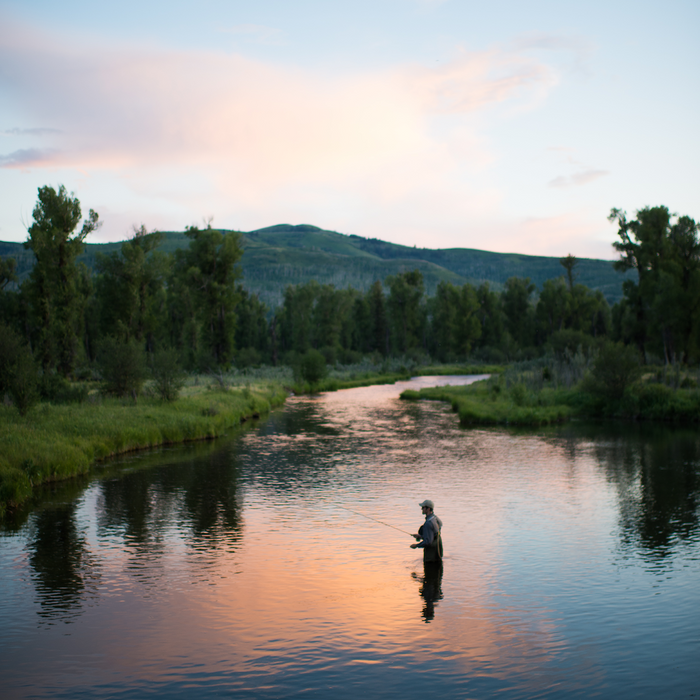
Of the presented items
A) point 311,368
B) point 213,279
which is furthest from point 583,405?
point 213,279

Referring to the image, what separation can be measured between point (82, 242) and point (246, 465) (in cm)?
2752

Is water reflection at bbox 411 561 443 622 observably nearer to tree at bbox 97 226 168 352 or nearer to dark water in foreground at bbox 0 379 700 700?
dark water in foreground at bbox 0 379 700 700

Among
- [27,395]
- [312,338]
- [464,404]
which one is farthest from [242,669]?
[312,338]

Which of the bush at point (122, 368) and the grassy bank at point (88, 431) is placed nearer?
the grassy bank at point (88, 431)

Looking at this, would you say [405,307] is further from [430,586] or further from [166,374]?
[430,586]

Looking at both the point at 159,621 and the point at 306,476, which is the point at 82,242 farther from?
the point at 159,621

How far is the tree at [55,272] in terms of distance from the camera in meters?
44.0

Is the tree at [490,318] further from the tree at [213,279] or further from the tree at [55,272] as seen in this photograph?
the tree at [55,272]

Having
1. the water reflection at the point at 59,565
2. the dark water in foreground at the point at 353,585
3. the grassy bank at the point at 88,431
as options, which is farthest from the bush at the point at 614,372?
the water reflection at the point at 59,565

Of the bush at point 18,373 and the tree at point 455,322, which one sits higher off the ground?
the tree at point 455,322

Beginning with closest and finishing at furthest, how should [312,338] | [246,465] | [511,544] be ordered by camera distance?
[511,544], [246,465], [312,338]

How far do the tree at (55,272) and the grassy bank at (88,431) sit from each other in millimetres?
12217

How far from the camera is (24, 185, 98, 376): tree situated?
144 feet

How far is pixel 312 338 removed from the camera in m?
106
